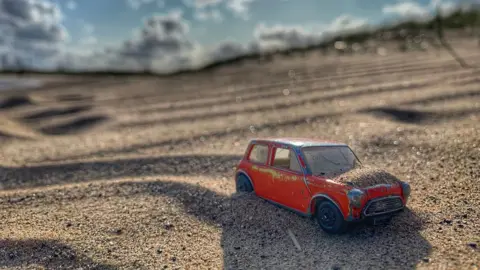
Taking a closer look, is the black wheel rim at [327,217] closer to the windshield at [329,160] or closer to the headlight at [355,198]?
the headlight at [355,198]

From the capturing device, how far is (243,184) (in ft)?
32.4

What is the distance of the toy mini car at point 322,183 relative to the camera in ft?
23.9

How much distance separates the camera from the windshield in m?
8.13

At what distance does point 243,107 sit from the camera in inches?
943

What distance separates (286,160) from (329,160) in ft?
2.89

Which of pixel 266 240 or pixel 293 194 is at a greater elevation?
pixel 293 194

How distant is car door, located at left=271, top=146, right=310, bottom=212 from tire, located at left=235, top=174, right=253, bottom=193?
1012 mm

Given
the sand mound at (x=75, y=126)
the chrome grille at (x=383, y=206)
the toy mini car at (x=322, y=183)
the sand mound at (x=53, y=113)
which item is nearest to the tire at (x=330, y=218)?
the toy mini car at (x=322, y=183)

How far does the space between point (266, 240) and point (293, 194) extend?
1074 millimetres

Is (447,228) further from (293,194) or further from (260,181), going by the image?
(260,181)

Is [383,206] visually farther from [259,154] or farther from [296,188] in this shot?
[259,154]

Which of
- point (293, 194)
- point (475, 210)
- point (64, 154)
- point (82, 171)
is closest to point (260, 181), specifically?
point (293, 194)

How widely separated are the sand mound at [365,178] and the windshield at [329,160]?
28 cm

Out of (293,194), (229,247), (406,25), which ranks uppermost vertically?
(406,25)
